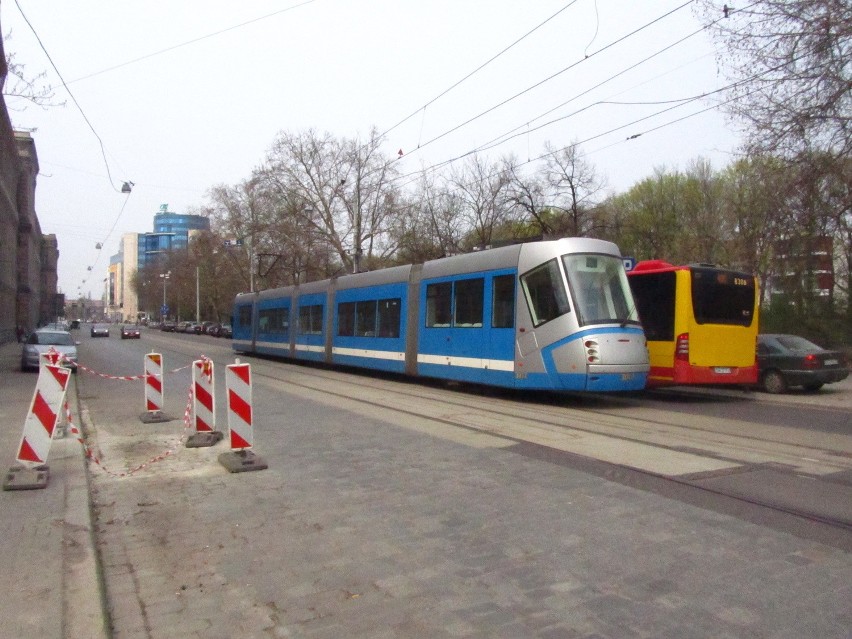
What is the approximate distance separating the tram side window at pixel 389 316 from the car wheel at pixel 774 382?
9073mm

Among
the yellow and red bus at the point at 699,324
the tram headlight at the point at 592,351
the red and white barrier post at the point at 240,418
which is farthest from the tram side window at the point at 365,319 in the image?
the red and white barrier post at the point at 240,418

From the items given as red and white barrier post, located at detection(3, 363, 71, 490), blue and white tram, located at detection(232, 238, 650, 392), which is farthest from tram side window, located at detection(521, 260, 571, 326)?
red and white barrier post, located at detection(3, 363, 71, 490)

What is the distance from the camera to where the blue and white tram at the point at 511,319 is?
13.2m

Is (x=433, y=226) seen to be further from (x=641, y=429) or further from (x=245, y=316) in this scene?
(x=641, y=429)

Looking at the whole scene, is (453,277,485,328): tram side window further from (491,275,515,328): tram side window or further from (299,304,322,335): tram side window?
(299,304,322,335): tram side window

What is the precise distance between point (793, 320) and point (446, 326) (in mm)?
16138

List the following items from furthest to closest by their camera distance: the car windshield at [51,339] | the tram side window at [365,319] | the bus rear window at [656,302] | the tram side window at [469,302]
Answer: the car windshield at [51,339] < the tram side window at [365,319] < the tram side window at [469,302] < the bus rear window at [656,302]

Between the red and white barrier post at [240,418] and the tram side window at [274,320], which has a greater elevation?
the tram side window at [274,320]

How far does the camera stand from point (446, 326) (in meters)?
16.8

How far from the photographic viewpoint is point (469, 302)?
A: 16.0 metres

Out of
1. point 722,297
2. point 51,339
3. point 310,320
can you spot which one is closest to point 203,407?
point 722,297

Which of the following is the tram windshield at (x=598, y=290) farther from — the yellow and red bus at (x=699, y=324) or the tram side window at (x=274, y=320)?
→ the tram side window at (x=274, y=320)

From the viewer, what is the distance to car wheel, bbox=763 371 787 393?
Answer: 17091 mm

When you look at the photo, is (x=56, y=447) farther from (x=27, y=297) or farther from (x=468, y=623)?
(x=27, y=297)
